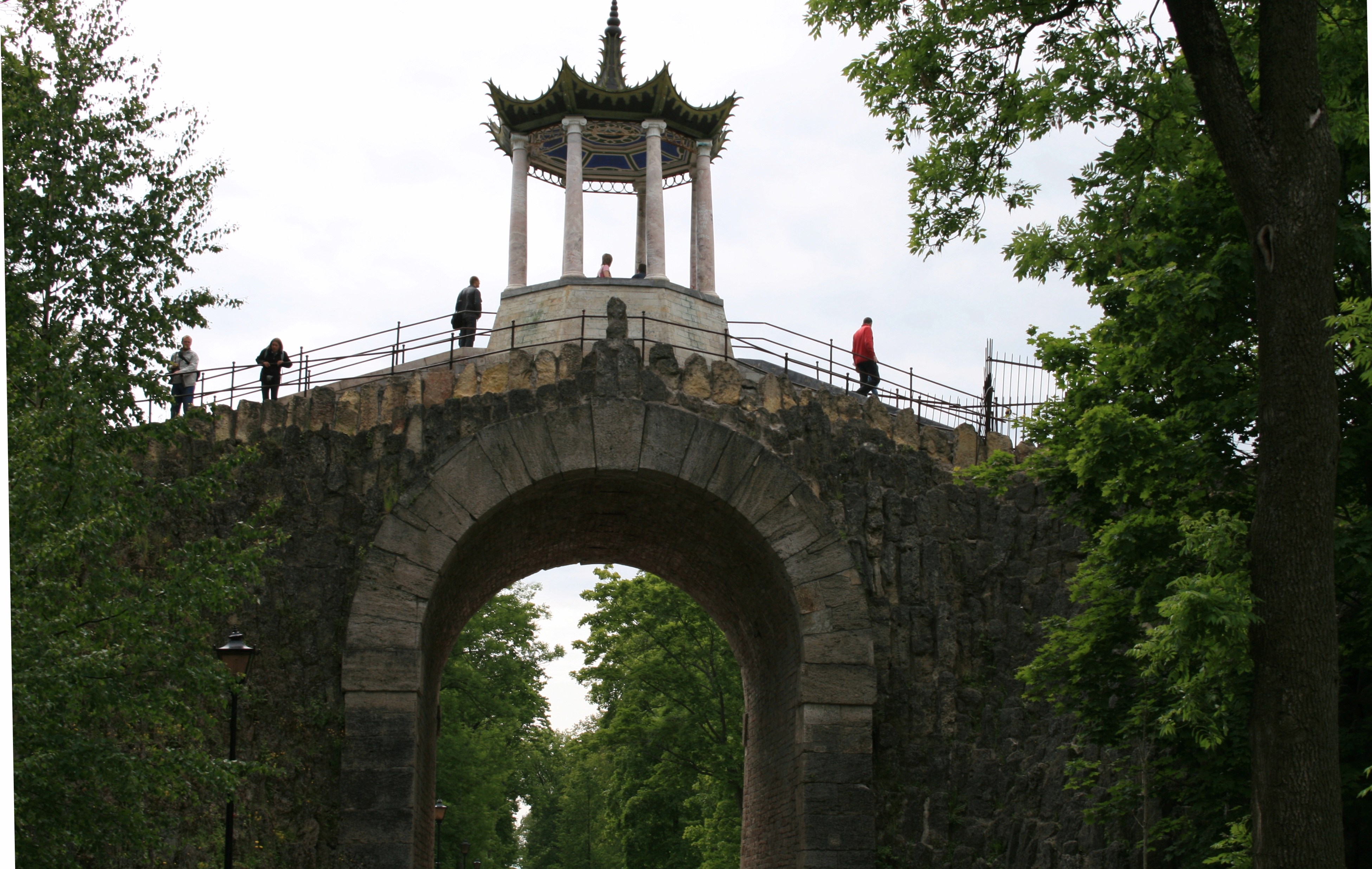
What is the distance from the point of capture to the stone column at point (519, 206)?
2509 cm

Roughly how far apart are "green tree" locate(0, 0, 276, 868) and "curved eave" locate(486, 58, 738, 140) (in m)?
12.7

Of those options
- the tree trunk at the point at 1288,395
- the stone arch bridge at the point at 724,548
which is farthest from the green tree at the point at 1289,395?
the stone arch bridge at the point at 724,548

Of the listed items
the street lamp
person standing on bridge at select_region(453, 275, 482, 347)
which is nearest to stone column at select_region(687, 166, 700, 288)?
person standing on bridge at select_region(453, 275, 482, 347)

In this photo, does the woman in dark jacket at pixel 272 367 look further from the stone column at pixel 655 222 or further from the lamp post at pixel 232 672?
the stone column at pixel 655 222

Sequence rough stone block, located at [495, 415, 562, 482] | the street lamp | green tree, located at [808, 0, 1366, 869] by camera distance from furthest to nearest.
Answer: the street lamp, rough stone block, located at [495, 415, 562, 482], green tree, located at [808, 0, 1366, 869]

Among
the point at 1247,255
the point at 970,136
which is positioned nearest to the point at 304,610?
the point at 970,136

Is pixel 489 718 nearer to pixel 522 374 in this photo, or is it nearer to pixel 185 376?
pixel 185 376

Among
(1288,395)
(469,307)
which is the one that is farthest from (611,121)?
(1288,395)

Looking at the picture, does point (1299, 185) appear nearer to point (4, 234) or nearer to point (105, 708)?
point (105, 708)

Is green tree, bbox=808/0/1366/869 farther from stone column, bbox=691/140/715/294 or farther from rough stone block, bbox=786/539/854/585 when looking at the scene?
stone column, bbox=691/140/715/294

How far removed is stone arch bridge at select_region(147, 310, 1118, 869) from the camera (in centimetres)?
1349

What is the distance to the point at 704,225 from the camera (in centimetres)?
2572

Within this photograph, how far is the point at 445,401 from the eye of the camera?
14820 millimetres

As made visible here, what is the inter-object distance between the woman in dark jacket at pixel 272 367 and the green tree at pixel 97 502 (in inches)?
179
